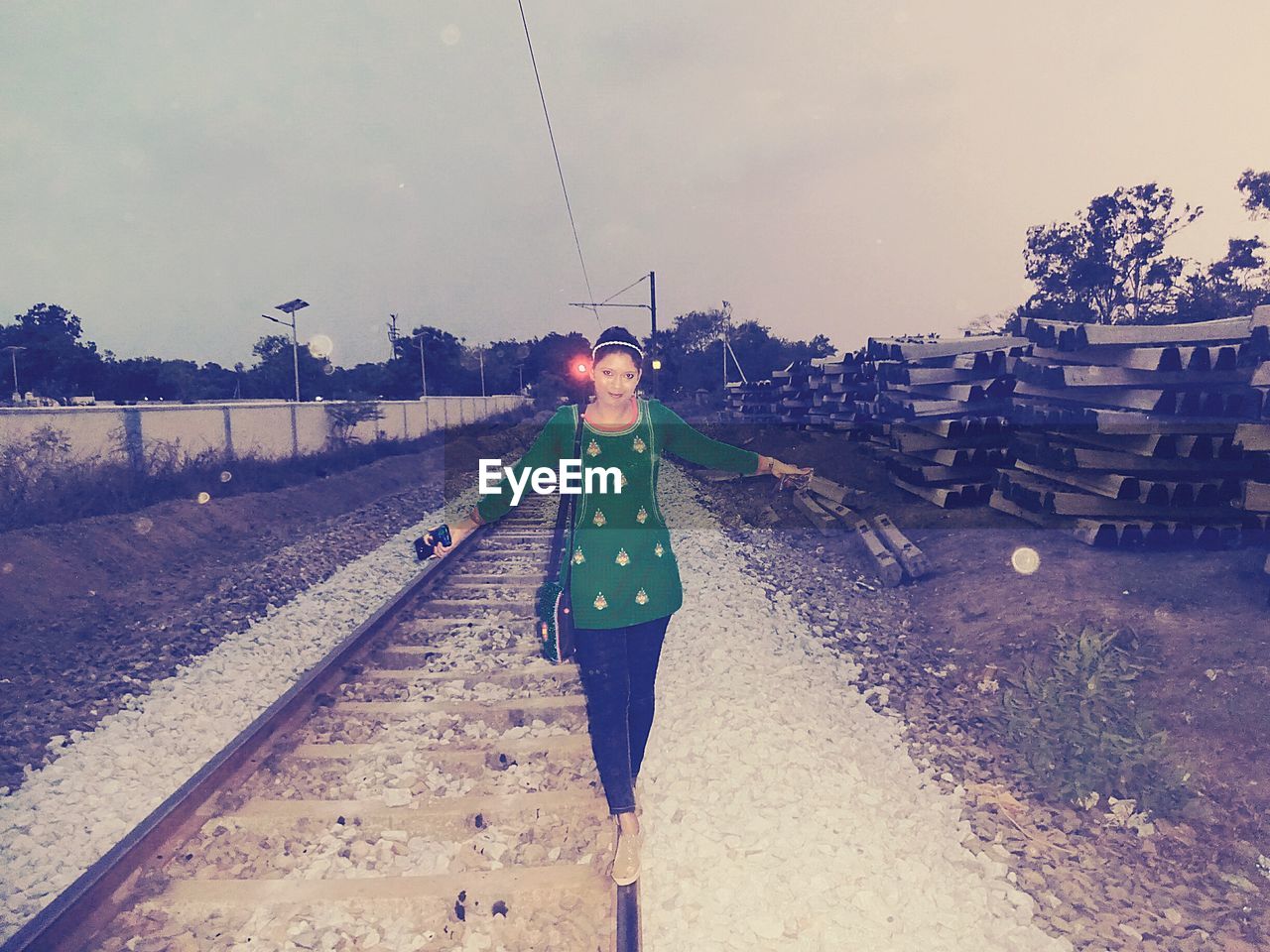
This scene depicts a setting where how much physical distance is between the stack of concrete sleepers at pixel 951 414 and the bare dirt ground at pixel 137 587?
7.34 m

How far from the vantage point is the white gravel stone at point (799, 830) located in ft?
9.38

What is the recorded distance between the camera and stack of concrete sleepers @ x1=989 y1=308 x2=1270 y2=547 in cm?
642

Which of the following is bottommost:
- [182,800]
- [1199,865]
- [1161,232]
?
[1199,865]

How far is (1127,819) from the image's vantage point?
3.59 metres

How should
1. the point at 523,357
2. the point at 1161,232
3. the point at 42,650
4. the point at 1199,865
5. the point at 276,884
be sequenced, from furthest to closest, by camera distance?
the point at 523,357, the point at 1161,232, the point at 42,650, the point at 1199,865, the point at 276,884

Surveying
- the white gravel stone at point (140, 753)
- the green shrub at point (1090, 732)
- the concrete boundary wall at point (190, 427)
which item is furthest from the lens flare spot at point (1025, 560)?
the concrete boundary wall at point (190, 427)

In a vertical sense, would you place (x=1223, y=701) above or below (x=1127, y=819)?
above

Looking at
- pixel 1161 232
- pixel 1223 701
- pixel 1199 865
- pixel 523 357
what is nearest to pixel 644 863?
pixel 1199 865

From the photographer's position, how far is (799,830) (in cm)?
344

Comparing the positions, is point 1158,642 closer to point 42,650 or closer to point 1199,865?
point 1199,865

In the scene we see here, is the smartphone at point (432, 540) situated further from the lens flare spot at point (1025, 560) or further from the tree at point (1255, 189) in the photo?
the tree at point (1255, 189)

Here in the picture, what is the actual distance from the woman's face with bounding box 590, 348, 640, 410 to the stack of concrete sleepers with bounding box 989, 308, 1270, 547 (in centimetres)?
551

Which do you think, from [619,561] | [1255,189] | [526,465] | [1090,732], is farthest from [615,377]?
[1255,189]

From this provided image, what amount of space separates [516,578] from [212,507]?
6.28 m
